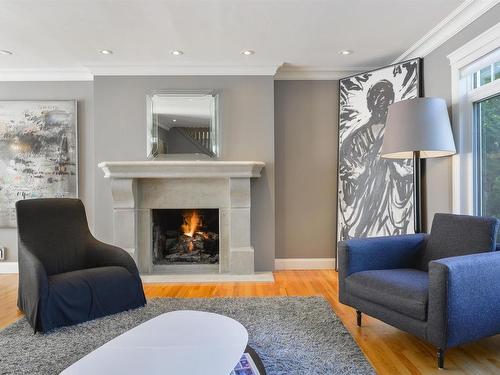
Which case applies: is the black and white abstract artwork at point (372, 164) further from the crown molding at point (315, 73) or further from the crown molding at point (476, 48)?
the crown molding at point (476, 48)

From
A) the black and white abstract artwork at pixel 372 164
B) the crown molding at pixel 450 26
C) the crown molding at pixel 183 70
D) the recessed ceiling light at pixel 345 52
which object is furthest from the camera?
the crown molding at pixel 183 70

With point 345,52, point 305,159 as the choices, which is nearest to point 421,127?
point 345,52

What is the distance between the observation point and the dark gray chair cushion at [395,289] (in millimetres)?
1958

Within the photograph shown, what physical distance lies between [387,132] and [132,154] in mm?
2808

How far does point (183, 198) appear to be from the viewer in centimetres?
398

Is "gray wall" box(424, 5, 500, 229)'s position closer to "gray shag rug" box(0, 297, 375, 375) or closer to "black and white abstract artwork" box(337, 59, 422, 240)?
"black and white abstract artwork" box(337, 59, 422, 240)

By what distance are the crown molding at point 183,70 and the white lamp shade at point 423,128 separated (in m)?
1.75

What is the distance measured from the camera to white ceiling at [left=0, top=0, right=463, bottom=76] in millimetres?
2676

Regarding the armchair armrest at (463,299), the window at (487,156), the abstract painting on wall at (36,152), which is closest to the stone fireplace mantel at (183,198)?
the abstract painting on wall at (36,152)

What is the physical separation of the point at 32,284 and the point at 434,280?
264 centimetres

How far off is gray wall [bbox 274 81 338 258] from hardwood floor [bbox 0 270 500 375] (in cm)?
69

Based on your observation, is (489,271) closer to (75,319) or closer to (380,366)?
(380,366)

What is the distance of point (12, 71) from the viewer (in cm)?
412

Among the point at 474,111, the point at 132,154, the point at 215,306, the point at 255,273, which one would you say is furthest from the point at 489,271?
the point at 132,154
